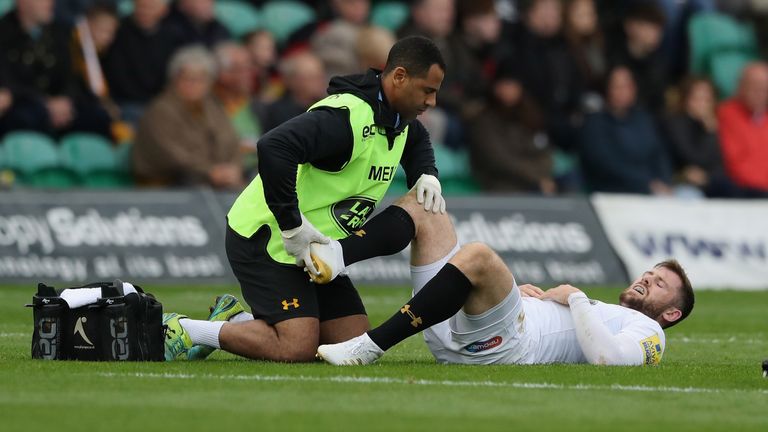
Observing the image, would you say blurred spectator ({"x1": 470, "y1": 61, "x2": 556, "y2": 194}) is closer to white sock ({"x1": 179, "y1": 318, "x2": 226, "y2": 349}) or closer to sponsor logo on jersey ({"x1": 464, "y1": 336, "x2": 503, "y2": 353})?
sponsor logo on jersey ({"x1": 464, "y1": 336, "x2": 503, "y2": 353})

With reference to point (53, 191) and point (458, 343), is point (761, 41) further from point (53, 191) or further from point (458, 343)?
point (458, 343)

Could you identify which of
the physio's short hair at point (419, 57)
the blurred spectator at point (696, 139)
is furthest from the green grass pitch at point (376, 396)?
the blurred spectator at point (696, 139)

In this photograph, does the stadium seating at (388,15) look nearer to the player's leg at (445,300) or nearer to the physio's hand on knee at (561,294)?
the physio's hand on knee at (561,294)

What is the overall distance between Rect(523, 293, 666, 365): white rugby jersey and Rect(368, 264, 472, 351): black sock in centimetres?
67

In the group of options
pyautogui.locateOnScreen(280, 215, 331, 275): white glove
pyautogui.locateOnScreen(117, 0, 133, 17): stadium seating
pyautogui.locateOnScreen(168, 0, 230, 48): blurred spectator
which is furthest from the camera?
pyautogui.locateOnScreen(117, 0, 133, 17): stadium seating

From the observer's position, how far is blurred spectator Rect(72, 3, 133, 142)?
710 inches

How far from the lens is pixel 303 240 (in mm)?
8945

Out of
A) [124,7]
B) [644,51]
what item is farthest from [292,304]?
[644,51]

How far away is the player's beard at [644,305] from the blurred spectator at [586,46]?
12004 millimetres

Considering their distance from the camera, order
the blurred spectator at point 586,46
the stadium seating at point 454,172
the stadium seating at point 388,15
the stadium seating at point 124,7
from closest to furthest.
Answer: the stadium seating at point 124,7, the stadium seating at point 454,172, the stadium seating at point 388,15, the blurred spectator at point 586,46

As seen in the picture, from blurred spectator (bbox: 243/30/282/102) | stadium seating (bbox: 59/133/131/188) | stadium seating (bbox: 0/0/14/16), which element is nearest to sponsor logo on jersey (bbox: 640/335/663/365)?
stadium seating (bbox: 59/133/131/188)

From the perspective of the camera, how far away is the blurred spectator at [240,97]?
18.3 m

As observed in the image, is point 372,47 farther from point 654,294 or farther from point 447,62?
point 654,294

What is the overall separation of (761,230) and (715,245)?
697 millimetres
